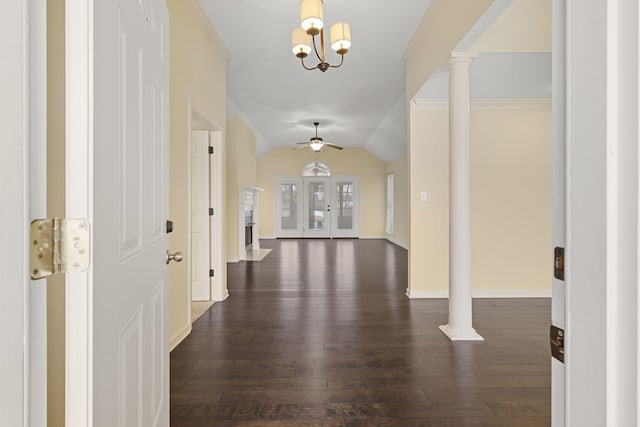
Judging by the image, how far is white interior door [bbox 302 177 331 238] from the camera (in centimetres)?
1123

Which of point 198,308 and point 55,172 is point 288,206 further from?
point 55,172

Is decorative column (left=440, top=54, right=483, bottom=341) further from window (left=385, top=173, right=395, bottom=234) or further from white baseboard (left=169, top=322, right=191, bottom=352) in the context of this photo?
window (left=385, top=173, right=395, bottom=234)

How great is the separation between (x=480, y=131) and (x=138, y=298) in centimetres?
411

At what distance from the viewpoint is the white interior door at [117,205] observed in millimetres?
695

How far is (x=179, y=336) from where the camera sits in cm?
277

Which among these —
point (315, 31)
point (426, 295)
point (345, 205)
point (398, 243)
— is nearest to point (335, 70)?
point (315, 31)

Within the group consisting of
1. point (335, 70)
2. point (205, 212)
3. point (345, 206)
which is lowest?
point (205, 212)

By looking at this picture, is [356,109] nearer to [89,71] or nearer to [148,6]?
[148,6]

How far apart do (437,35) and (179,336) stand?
3391 millimetres

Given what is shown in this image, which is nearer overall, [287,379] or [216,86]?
[287,379]

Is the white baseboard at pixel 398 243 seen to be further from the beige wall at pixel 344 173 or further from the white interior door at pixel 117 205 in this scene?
the white interior door at pixel 117 205

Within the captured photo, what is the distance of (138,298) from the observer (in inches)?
40.6
